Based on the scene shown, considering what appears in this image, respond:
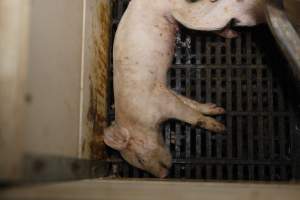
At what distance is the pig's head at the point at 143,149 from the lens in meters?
1.35

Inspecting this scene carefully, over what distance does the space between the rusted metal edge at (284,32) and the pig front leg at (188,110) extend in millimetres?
394

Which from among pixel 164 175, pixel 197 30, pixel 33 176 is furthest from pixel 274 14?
pixel 33 176

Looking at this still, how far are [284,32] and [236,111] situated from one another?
43cm

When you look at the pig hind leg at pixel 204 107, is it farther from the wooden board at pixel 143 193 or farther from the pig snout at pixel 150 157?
the wooden board at pixel 143 193

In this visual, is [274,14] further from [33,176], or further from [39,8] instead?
[33,176]

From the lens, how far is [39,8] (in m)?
0.87

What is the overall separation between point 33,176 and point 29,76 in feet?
0.68

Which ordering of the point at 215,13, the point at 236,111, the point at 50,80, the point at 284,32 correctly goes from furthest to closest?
1. the point at 236,111
2. the point at 215,13
3. the point at 284,32
4. the point at 50,80

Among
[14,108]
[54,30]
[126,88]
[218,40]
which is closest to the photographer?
[14,108]

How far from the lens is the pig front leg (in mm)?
1360

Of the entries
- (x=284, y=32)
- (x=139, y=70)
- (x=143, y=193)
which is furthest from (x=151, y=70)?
(x=143, y=193)

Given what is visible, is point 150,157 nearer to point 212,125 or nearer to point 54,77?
point 212,125

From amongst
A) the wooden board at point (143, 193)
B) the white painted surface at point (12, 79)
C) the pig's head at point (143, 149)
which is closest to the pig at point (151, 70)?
the pig's head at point (143, 149)

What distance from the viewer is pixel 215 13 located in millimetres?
1337
